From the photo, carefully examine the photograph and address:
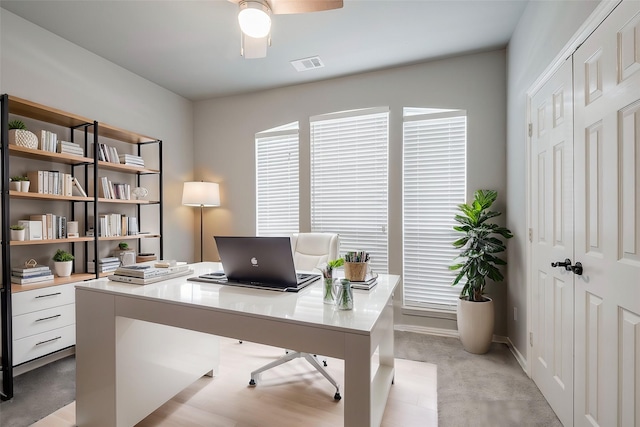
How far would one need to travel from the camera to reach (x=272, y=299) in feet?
4.58

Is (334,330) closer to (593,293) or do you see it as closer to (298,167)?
(593,293)

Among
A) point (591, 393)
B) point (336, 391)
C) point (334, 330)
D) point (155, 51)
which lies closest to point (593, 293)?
point (591, 393)

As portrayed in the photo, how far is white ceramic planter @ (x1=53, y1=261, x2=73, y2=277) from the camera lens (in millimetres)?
2502

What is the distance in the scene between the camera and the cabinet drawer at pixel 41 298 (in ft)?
6.93

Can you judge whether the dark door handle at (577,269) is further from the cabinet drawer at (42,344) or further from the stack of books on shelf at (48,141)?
the stack of books on shelf at (48,141)

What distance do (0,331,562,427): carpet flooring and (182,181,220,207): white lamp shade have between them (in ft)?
6.00

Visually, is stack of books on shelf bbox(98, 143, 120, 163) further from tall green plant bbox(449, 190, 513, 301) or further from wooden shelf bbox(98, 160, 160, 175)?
tall green plant bbox(449, 190, 513, 301)

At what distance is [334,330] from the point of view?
3.58 ft

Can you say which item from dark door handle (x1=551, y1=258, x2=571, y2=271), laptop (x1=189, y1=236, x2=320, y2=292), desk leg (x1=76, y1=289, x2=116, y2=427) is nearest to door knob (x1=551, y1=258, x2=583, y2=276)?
dark door handle (x1=551, y1=258, x2=571, y2=271)

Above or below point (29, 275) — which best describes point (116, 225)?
above

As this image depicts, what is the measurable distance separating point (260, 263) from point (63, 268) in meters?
2.06

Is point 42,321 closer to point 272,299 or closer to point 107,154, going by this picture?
point 107,154

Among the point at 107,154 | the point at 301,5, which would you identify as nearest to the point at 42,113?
the point at 107,154

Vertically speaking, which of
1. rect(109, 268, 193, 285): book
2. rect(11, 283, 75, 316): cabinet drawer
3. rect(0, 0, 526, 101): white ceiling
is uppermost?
rect(0, 0, 526, 101): white ceiling
